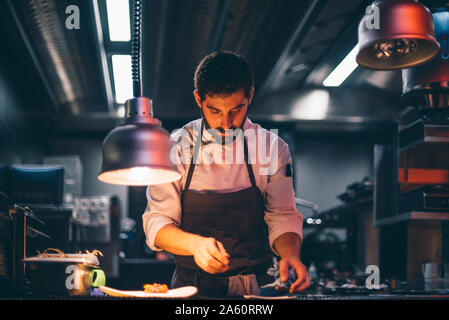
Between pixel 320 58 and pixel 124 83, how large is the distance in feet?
A: 5.93

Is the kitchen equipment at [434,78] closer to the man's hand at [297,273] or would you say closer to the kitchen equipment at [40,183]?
the man's hand at [297,273]

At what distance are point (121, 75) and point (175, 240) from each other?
11.1 ft

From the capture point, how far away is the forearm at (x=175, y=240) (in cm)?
161

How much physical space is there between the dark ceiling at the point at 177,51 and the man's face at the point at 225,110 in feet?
5.96

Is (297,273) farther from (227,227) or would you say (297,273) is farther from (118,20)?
(118,20)

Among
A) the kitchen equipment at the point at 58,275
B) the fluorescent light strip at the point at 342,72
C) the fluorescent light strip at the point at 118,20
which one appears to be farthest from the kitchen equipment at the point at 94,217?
the kitchen equipment at the point at 58,275

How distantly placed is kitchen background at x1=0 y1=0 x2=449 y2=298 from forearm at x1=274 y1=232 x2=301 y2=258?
86cm

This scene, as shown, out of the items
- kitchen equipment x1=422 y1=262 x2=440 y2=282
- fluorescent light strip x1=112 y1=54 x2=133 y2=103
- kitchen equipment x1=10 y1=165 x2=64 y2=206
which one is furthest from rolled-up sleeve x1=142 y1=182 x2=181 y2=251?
fluorescent light strip x1=112 y1=54 x2=133 y2=103

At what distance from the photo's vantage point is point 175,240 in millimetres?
1647

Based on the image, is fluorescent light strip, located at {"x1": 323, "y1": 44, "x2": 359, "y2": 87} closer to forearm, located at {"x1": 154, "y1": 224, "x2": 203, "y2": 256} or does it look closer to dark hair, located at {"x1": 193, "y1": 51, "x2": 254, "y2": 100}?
dark hair, located at {"x1": 193, "y1": 51, "x2": 254, "y2": 100}

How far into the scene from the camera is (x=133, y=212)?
6.29m
